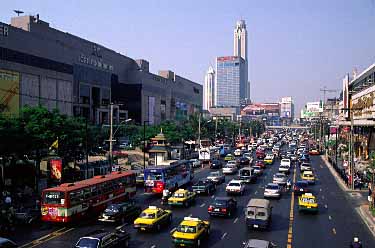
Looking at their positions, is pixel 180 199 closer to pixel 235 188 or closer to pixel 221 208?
pixel 221 208

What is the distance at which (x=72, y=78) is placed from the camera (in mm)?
100250

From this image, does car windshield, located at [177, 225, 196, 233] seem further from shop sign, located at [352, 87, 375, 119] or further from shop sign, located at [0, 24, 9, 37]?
shop sign, located at [0, 24, 9, 37]

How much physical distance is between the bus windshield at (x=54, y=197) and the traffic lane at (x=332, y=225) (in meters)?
15.1

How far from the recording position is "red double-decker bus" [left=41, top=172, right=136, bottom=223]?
94.1 feet

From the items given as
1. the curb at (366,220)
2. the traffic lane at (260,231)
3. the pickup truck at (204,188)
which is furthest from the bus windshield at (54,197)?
the curb at (366,220)

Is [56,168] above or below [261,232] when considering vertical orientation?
above

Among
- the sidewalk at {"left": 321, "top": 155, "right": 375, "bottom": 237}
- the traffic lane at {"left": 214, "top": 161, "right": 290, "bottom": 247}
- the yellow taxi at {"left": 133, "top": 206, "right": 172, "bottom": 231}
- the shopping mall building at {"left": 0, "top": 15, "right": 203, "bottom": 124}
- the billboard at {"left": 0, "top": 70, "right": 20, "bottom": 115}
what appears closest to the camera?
the traffic lane at {"left": 214, "top": 161, "right": 290, "bottom": 247}

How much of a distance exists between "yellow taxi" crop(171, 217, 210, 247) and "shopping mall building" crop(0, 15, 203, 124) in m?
47.7

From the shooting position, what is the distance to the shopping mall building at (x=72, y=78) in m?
77.6

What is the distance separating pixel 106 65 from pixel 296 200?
92903 millimetres

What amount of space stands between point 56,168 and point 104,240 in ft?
86.7

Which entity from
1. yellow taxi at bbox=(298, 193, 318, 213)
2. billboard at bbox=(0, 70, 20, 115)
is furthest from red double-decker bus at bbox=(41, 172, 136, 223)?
billboard at bbox=(0, 70, 20, 115)

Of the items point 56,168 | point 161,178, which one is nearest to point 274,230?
point 161,178

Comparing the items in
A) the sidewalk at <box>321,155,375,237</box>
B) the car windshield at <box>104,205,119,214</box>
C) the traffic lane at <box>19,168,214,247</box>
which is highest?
the car windshield at <box>104,205,119,214</box>
